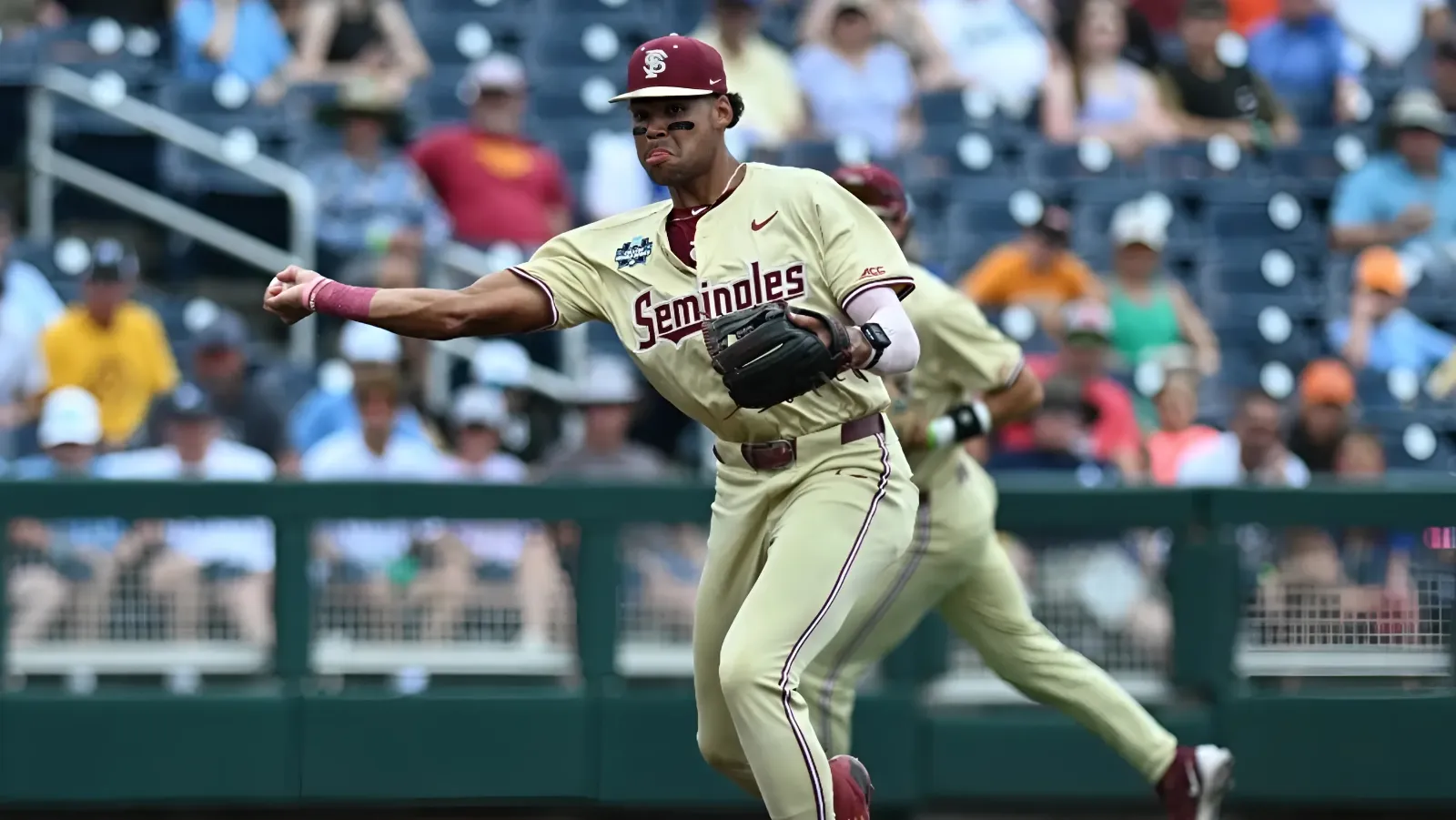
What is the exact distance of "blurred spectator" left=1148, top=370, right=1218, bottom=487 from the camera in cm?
830

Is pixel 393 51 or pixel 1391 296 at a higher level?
pixel 393 51

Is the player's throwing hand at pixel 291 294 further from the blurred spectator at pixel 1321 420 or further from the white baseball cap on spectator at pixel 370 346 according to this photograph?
the blurred spectator at pixel 1321 420

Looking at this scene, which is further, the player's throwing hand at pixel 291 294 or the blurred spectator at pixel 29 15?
the blurred spectator at pixel 29 15

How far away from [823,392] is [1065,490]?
215cm

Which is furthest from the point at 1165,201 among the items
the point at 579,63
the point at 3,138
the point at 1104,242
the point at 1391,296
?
the point at 3,138

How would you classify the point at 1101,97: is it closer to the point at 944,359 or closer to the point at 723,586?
the point at 944,359

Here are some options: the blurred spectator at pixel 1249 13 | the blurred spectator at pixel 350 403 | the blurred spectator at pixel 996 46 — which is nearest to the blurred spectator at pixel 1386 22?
the blurred spectator at pixel 1249 13

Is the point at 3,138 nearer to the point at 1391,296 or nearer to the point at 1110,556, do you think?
the point at 1110,556

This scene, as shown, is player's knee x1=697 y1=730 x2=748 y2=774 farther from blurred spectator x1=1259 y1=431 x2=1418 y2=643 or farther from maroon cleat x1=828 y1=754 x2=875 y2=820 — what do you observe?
blurred spectator x1=1259 y1=431 x2=1418 y2=643

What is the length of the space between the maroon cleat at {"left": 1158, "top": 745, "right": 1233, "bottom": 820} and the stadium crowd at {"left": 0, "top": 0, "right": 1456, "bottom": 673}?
3.41 feet

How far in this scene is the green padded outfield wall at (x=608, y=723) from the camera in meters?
6.67

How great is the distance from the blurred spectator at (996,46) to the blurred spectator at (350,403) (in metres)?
3.81

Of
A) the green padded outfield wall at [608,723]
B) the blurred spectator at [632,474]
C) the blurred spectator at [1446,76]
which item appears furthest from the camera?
the blurred spectator at [1446,76]

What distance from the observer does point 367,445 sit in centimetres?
777
